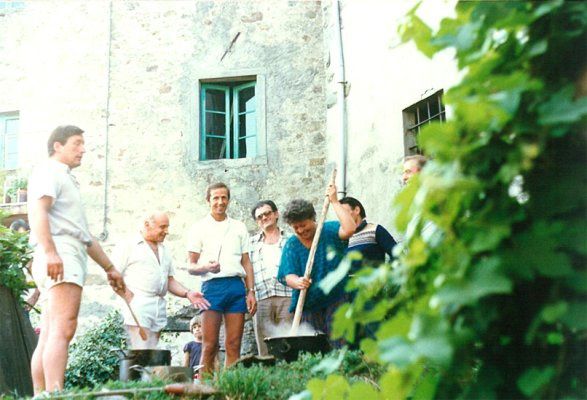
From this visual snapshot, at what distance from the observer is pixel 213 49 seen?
1101 centimetres

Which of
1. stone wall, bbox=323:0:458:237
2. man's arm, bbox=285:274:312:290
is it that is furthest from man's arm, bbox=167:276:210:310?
stone wall, bbox=323:0:458:237

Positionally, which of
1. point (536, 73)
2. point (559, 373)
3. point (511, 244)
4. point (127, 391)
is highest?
point (536, 73)

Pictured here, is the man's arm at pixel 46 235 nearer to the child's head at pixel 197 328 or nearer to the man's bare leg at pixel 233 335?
the man's bare leg at pixel 233 335

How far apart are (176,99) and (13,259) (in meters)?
5.54

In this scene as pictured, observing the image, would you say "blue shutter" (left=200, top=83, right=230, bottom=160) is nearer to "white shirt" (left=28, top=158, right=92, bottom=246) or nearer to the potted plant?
the potted plant

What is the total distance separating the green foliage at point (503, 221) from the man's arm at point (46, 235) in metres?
Result: 3.55

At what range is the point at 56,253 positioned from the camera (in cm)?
451

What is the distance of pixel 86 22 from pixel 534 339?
1130 centimetres

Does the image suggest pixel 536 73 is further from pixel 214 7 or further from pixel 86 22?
pixel 86 22

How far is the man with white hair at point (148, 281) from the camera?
6223mm

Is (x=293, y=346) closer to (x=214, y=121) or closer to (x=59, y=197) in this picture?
(x=59, y=197)

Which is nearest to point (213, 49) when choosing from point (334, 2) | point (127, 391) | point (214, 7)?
point (214, 7)

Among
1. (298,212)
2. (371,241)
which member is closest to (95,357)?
(298,212)

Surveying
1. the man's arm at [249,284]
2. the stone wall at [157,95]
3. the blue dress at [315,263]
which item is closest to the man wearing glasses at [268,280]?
the man's arm at [249,284]
